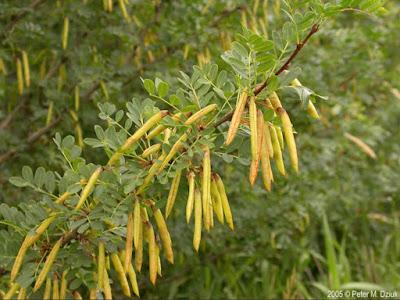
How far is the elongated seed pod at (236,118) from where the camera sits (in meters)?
1.25

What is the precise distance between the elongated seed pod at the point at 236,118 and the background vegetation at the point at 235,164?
0.39 m

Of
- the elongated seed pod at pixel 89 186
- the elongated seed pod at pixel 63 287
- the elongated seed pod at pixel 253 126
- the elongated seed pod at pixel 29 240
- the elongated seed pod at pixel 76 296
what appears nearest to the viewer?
the elongated seed pod at pixel 253 126

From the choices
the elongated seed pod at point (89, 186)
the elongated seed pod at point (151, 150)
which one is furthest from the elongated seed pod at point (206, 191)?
the elongated seed pod at point (89, 186)

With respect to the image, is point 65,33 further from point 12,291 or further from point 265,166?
point 265,166

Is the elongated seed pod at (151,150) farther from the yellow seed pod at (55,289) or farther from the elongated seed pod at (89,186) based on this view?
the yellow seed pod at (55,289)

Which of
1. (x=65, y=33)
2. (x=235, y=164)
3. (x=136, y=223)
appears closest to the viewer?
(x=136, y=223)

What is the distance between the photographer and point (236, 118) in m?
1.27

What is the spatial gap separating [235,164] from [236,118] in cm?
149

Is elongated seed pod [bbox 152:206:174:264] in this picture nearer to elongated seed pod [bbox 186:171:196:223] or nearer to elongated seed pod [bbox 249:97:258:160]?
elongated seed pod [bbox 186:171:196:223]

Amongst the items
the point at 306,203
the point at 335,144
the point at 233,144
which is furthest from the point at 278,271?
the point at 233,144

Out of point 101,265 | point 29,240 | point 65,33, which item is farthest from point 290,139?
point 65,33

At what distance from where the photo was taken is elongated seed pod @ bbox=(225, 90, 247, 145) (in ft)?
4.09

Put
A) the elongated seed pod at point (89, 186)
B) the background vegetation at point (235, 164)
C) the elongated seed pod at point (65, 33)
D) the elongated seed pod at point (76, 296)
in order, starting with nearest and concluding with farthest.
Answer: the elongated seed pod at point (89, 186) < the elongated seed pod at point (76, 296) < the elongated seed pod at point (65, 33) < the background vegetation at point (235, 164)

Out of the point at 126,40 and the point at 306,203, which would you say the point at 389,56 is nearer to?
the point at 306,203
